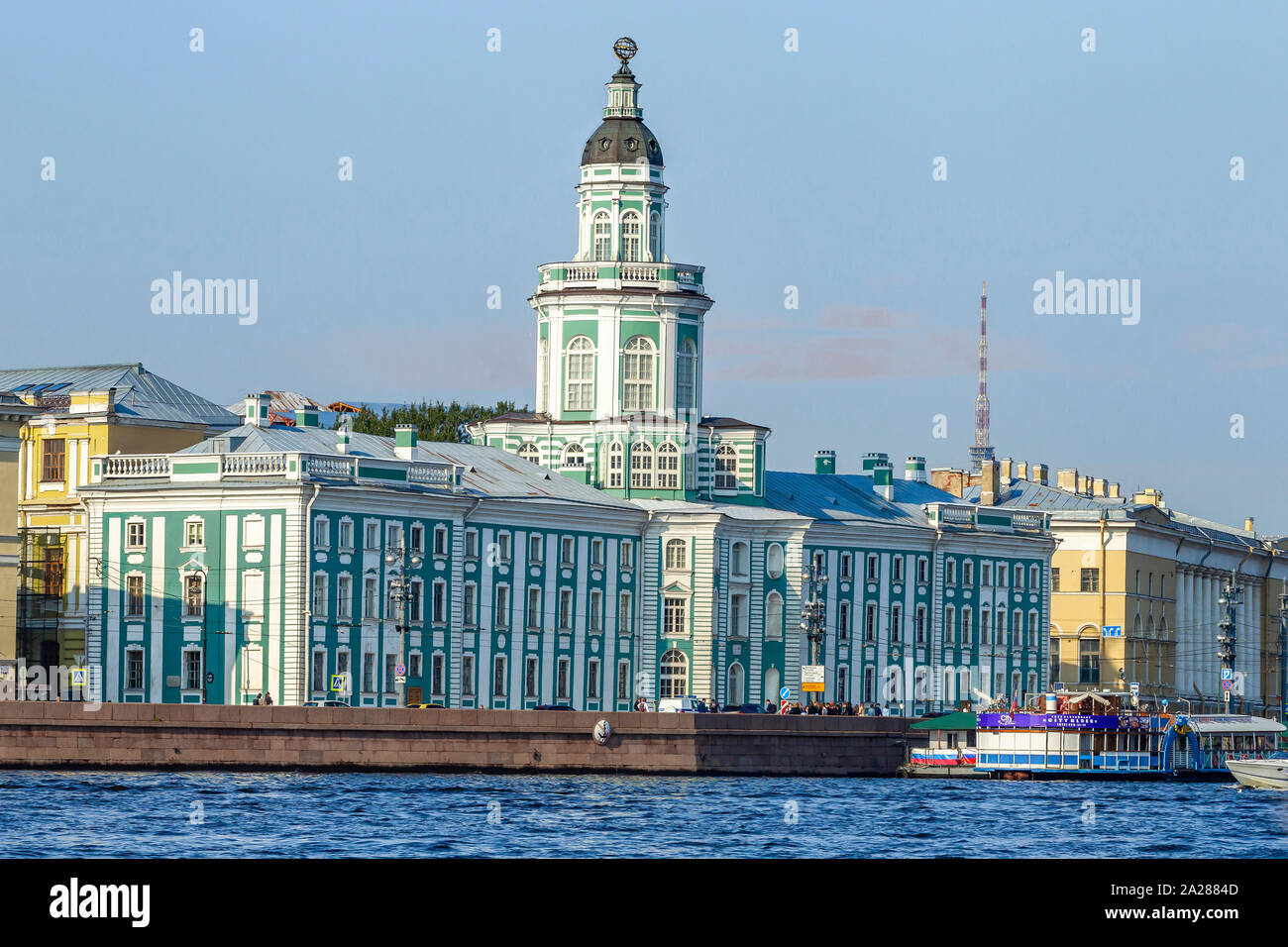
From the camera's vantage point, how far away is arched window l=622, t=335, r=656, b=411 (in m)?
93.0

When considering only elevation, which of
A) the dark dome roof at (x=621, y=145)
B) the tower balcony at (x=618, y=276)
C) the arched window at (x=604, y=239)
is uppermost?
the dark dome roof at (x=621, y=145)

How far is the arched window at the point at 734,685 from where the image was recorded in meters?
91.1

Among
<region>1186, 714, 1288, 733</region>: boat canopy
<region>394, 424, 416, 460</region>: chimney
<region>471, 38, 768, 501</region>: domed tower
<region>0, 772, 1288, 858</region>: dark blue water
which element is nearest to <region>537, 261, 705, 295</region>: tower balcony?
<region>471, 38, 768, 501</region>: domed tower

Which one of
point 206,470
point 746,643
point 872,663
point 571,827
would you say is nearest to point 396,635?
point 206,470

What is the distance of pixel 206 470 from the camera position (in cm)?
7900

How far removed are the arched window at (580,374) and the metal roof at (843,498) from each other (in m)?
7.75

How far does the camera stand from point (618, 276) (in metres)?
92.6

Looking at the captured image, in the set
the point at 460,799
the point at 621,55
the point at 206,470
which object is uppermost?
the point at 621,55

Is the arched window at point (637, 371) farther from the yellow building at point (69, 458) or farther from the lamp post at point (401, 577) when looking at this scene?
the lamp post at point (401, 577)

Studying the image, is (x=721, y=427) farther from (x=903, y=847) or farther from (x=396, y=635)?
(x=903, y=847)

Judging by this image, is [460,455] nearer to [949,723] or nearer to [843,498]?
[843,498]

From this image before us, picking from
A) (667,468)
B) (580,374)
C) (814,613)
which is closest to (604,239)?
(580,374)

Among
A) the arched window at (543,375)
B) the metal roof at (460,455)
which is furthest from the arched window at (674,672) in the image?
the arched window at (543,375)
